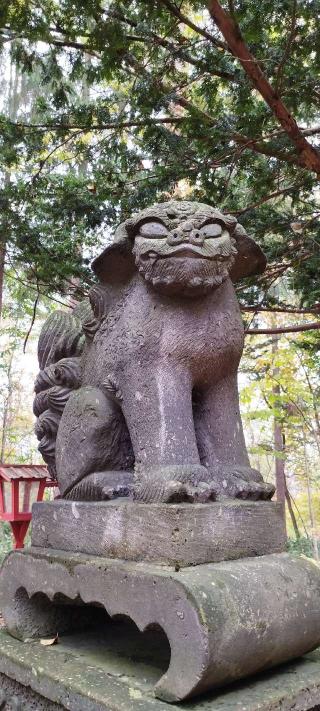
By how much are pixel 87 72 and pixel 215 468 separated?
316 cm

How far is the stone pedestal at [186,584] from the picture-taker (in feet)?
4.54

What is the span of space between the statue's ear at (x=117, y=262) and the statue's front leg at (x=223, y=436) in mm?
577

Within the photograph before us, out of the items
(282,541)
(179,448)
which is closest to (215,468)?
(179,448)

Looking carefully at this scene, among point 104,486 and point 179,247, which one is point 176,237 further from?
point 104,486

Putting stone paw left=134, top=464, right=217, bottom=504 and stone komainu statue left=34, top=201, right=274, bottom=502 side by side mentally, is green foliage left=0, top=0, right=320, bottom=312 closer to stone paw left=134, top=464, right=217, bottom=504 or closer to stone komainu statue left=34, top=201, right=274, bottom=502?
stone komainu statue left=34, top=201, right=274, bottom=502

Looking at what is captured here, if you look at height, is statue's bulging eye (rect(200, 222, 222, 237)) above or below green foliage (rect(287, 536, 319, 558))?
above

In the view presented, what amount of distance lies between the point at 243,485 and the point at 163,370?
1.58 feet

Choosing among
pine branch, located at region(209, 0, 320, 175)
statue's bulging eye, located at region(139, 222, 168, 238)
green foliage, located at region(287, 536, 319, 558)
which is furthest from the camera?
green foliage, located at region(287, 536, 319, 558)

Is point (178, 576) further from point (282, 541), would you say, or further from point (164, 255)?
point (164, 255)

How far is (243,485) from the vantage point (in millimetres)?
1829

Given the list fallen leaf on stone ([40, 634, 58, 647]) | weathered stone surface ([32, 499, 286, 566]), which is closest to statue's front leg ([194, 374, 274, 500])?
weathered stone surface ([32, 499, 286, 566])

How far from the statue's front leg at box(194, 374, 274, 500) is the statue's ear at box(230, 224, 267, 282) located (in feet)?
1.58

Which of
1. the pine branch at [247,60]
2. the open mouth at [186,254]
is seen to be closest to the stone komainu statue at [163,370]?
the open mouth at [186,254]

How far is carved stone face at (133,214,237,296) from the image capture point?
186cm
